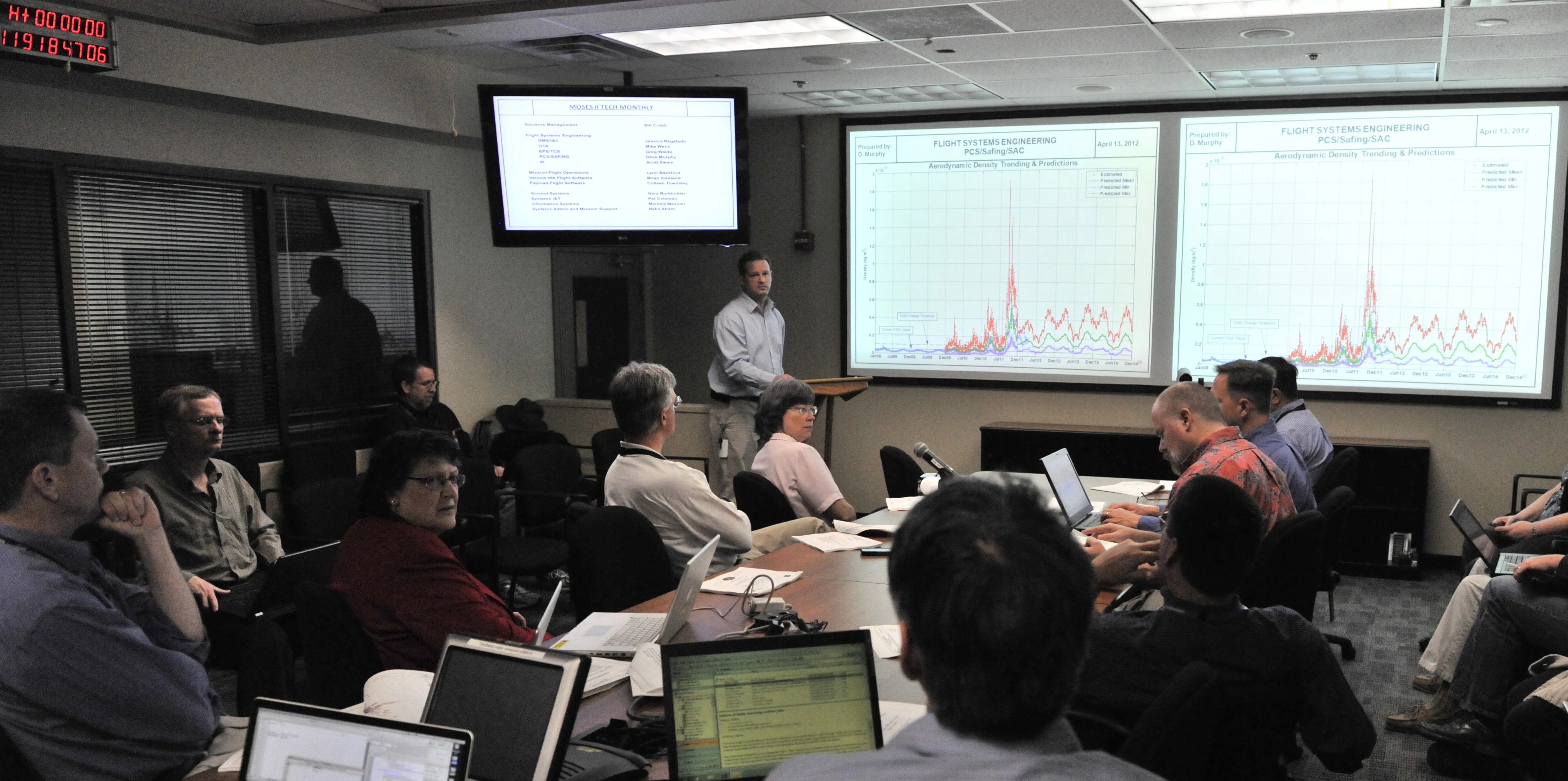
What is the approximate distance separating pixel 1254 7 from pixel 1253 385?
1.62 metres

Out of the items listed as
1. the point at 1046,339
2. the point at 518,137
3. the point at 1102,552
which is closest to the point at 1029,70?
the point at 1046,339

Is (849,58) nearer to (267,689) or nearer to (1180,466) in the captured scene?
(1180,466)

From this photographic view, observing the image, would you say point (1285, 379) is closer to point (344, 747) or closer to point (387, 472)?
point (387, 472)

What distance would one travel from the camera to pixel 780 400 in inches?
183

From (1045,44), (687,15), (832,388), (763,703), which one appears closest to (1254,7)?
(1045,44)

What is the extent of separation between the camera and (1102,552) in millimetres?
3441

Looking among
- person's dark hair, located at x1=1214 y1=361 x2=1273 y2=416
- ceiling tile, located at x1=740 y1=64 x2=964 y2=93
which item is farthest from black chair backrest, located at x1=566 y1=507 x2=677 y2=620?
ceiling tile, located at x1=740 y1=64 x2=964 y2=93

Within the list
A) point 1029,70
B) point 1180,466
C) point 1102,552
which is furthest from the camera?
point 1029,70

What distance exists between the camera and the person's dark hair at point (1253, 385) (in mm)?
4270

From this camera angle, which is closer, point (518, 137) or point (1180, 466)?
point (1180, 466)

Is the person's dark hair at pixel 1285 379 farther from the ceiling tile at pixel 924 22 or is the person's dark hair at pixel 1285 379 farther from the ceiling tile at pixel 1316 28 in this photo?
the ceiling tile at pixel 924 22

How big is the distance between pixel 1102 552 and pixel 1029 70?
130 inches

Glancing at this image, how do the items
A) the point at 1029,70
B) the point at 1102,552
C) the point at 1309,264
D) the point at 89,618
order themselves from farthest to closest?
the point at 1309,264 < the point at 1029,70 < the point at 1102,552 < the point at 89,618

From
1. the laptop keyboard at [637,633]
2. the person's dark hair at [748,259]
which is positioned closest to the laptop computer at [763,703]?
the laptop keyboard at [637,633]
